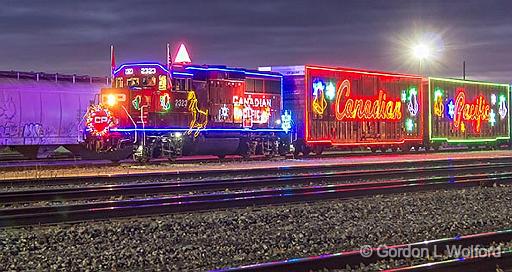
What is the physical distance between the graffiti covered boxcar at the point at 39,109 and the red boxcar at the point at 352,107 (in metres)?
8.59

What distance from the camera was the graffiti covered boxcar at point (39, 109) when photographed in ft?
84.8

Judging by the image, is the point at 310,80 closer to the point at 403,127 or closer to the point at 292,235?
the point at 403,127

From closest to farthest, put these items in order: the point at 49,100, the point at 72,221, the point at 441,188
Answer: the point at 72,221, the point at 441,188, the point at 49,100

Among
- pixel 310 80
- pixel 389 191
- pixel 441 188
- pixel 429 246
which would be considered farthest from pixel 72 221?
pixel 310 80

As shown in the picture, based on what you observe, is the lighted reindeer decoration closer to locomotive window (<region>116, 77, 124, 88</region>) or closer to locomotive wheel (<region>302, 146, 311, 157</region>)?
locomotive window (<region>116, 77, 124, 88</region>)

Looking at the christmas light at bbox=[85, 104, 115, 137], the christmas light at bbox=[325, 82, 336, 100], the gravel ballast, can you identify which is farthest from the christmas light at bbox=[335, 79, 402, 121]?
the gravel ballast

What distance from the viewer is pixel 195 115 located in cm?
2458

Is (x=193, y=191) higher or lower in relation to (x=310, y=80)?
lower

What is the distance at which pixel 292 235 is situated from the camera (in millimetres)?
10273

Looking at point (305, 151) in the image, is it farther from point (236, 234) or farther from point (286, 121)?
point (236, 234)

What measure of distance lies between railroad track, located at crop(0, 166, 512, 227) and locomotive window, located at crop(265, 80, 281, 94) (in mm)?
10977

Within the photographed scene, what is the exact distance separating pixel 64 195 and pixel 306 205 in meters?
5.02

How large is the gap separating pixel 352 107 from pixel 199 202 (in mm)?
19153

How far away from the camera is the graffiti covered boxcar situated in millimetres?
25859
